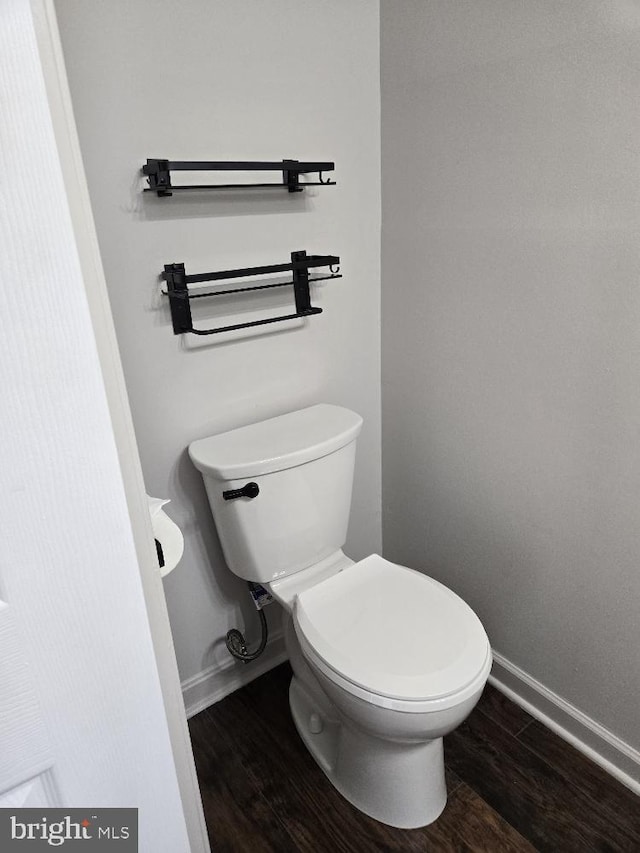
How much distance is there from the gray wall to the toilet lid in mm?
334

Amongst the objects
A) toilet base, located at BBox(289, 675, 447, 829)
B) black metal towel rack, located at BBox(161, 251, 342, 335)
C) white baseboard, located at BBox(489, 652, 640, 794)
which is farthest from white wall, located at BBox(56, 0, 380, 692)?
white baseboard, located at BBox(489, 652, 640, 794)

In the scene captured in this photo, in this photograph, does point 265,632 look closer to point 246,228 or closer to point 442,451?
point 442,451

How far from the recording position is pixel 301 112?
4.99 ft

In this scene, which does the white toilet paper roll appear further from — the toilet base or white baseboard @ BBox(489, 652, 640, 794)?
white baseboard @ BBox(489, 652, 640, 794)

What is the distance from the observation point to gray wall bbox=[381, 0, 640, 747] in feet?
4.02

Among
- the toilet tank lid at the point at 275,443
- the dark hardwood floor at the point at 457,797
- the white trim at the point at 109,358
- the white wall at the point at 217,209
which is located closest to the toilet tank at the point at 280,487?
the toilet tank lid at the point at 275,443

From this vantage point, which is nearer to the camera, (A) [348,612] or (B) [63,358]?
(B) [63,358]

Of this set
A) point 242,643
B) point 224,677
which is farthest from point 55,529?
point 224,677

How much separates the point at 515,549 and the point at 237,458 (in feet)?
2.69

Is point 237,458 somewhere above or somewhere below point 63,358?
below

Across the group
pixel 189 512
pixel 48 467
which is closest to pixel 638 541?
pixel 189 512

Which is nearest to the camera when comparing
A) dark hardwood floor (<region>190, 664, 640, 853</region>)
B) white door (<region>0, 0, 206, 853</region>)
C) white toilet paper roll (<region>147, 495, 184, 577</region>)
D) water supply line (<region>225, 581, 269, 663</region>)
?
white door (<region>0, 0, 206, 853</region>)

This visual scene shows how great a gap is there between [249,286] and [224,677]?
1.19 m

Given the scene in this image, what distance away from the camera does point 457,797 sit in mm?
1472
